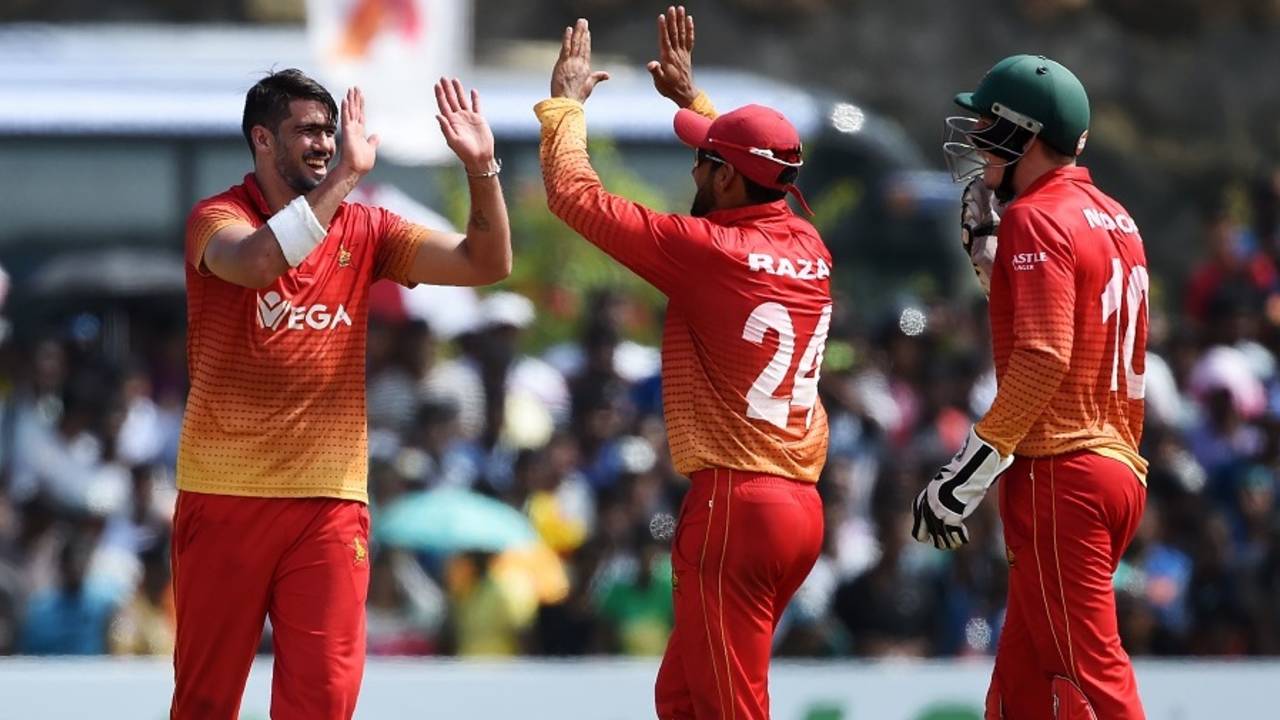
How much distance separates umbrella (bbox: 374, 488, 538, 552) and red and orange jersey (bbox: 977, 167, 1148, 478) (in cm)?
494

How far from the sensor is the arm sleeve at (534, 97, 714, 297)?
713cm

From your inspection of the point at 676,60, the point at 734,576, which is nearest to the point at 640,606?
the point at 676,60

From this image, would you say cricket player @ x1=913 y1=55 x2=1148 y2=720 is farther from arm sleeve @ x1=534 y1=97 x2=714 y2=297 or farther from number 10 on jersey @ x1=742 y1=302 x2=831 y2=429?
arm sleeve @ x1=534 y1=97 x2=714 y2=297

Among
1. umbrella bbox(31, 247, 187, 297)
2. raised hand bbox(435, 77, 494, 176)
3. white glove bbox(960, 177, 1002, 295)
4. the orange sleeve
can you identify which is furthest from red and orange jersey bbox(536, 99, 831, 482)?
umbrella bbox(31, 247, 187, 297)

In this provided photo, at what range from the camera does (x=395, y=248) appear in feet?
24.0

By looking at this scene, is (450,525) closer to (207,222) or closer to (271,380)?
(271,380)

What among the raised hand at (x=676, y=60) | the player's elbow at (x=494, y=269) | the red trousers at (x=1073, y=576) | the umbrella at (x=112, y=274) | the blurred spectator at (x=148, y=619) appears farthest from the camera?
the umbrella at (x=112, y=274)

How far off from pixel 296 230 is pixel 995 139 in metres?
2.30

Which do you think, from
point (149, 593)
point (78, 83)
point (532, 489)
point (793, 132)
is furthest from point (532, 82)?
point (793, 132)

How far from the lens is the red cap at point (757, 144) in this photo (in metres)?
7.14

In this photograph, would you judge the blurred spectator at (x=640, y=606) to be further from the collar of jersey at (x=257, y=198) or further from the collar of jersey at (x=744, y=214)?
the collar of jersey at (x=257, y=198)

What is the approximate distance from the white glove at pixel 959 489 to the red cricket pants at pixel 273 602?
183 cm

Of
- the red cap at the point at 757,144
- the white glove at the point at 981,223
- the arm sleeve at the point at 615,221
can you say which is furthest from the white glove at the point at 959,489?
the arm sleeve at the point at 615,221

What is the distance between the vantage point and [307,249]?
22.0 feet
